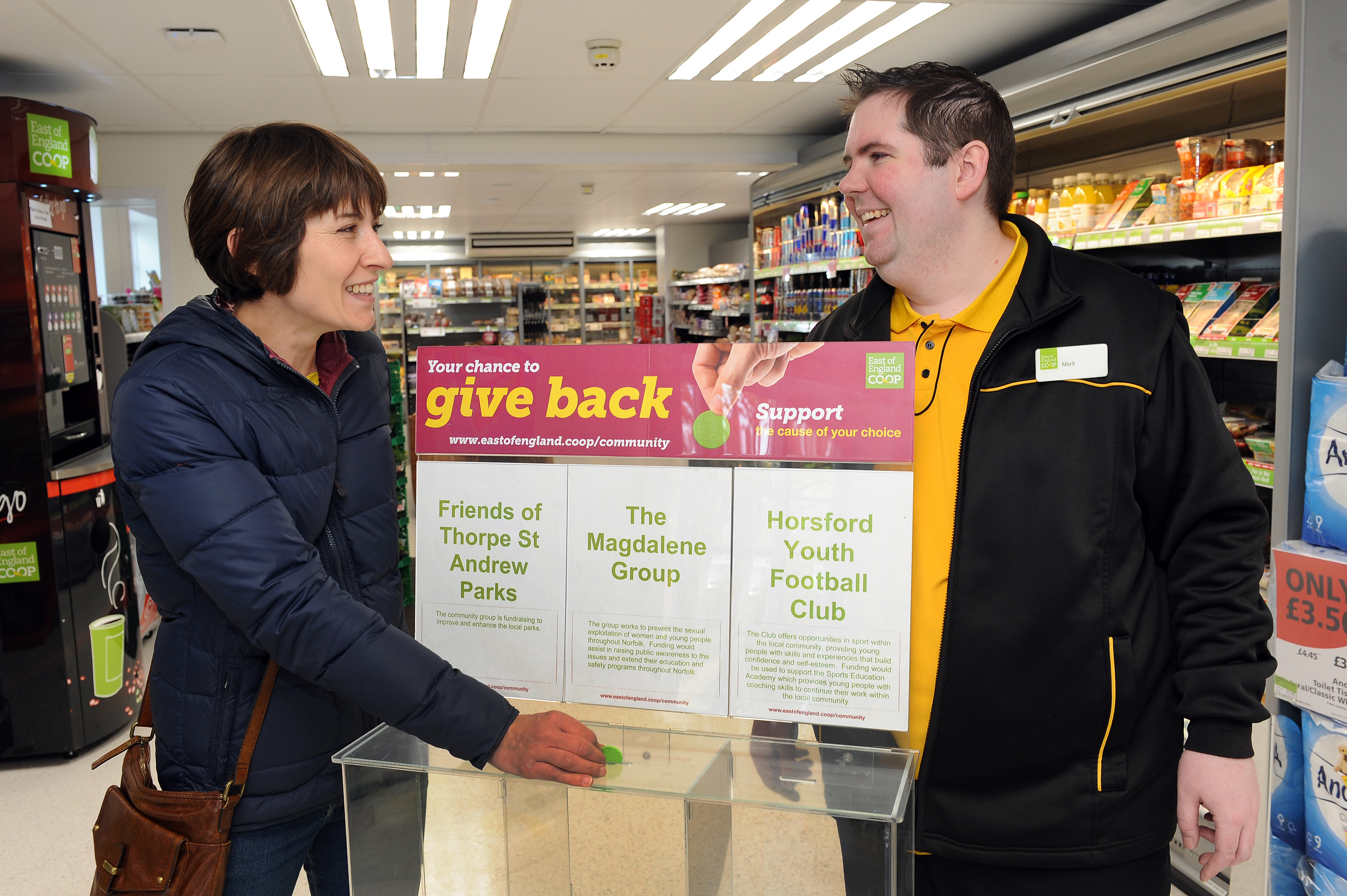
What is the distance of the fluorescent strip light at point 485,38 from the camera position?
12.8 feet

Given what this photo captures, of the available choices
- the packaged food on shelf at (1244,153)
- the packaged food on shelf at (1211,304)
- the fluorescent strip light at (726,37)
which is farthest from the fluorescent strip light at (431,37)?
the packaged food on shelf at (1211,304)

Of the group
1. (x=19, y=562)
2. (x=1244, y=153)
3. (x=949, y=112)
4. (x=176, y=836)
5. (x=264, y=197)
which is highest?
(x=1244, y=153)

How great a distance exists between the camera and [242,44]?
4332mm

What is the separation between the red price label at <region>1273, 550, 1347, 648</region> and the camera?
5.82 feet

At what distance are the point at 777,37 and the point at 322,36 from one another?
7.05ft

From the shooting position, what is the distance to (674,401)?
1234 mm

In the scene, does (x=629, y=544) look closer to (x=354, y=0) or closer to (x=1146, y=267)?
(x=1146, y=267)

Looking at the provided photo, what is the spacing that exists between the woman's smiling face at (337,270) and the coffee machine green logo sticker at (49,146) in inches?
127

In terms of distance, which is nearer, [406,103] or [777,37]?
[777,37]

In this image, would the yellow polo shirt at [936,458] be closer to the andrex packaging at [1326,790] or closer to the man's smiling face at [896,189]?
the man's smiling face at [896,189]

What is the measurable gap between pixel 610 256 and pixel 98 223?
23.7 ft

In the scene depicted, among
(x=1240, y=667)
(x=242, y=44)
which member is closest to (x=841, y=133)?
(x=242, y=44)

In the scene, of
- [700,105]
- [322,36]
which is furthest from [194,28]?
[700,105]

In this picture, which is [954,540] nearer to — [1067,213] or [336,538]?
[336,538]
